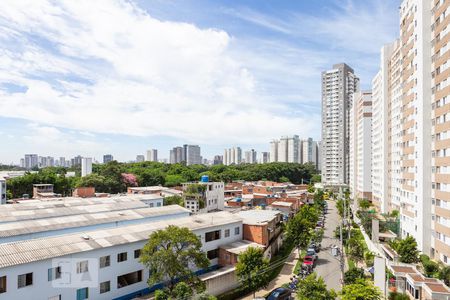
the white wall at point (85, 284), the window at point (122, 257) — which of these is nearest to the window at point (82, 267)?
the white wall at point (85, 284)

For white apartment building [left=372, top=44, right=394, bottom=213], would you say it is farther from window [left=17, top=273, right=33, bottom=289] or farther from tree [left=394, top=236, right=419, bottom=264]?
window [left=17, top=273, right=33, bottom=289]

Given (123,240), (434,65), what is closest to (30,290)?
(123,240)

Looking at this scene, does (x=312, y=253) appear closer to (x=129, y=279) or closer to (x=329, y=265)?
(x=329, y=265)

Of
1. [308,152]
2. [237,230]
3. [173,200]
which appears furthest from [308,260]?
[308,152]

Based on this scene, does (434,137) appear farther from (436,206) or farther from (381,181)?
(381,181)

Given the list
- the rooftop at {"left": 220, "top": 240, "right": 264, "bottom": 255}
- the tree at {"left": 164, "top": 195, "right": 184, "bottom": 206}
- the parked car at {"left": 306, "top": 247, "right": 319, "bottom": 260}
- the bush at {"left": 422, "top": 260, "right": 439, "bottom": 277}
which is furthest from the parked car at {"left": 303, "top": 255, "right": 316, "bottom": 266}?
the tree at {"left": 164, "top": 195, "right": 184, "bottom": 206}

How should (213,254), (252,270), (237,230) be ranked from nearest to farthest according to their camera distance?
(252,270)
(213,254)
(237,230)
